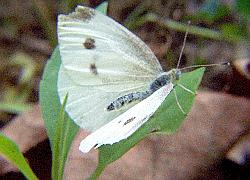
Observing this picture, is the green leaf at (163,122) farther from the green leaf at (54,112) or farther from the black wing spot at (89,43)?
the black wing spot at (89,43)

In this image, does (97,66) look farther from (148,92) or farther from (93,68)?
(148,92)

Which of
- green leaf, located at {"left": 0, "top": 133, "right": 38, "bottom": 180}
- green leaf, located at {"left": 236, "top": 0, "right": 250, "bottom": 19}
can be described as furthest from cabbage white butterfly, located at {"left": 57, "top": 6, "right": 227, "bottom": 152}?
green leaf, located at {"left": 236, "top": 0, "right": 250, "bottom": 19}

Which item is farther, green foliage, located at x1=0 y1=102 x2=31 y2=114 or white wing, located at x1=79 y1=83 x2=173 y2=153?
green foliage, located at x1=0 y1=102 x2=31 y2=114

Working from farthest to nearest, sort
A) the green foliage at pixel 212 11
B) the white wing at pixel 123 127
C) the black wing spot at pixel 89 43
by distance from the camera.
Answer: the green foliage at pixel 212 11, the black wing spot at pixel 89 43, the white wing at pixel 123 127

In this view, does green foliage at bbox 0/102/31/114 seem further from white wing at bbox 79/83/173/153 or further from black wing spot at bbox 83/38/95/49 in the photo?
white wing at bbox 79/83/173/153

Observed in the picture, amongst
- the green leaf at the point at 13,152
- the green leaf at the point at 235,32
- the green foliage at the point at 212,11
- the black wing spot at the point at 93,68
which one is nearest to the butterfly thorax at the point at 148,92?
the black wing spot at the point at 93,68

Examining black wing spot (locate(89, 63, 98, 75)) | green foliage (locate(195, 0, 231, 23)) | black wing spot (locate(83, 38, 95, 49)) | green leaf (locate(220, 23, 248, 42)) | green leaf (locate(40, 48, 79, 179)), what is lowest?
green foliage (locate(195, 0, 231, 23))

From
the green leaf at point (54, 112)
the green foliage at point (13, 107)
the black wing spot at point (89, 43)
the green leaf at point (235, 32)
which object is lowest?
the green foliage at point (13, 107)

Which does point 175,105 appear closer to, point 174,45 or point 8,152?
point 8,152
